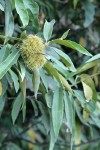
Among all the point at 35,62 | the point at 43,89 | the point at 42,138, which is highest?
the point at 35,62

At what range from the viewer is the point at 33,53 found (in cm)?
92

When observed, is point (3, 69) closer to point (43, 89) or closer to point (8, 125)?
point (43, 89)

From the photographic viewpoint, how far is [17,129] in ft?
6.31

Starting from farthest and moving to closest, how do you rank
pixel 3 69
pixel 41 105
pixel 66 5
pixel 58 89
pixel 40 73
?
pixel 66 5, pixel 41 105, pixel 58 89, pixel 40 73, pixel 3 69

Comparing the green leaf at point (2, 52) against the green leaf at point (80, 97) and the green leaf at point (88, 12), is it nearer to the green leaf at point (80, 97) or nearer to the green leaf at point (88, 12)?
the green leaf at point (80, 97)

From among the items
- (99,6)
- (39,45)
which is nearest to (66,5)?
(99,6)

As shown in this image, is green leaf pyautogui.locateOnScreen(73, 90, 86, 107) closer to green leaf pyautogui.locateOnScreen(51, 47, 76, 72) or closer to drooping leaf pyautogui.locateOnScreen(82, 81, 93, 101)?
drooping leaf pyautogui.locateOnScreen(82, 81, 93, 101)

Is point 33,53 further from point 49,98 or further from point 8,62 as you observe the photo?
point 49,98

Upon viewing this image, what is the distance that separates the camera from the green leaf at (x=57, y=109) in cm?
108

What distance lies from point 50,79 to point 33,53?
385 mm

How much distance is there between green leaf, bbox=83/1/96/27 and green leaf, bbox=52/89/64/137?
670 mm

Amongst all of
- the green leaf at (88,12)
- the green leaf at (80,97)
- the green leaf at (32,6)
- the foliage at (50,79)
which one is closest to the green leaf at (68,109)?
the foliage at (50,79)

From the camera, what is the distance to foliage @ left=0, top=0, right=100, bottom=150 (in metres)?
0.99

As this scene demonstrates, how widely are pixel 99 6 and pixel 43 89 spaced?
0.90 metres
